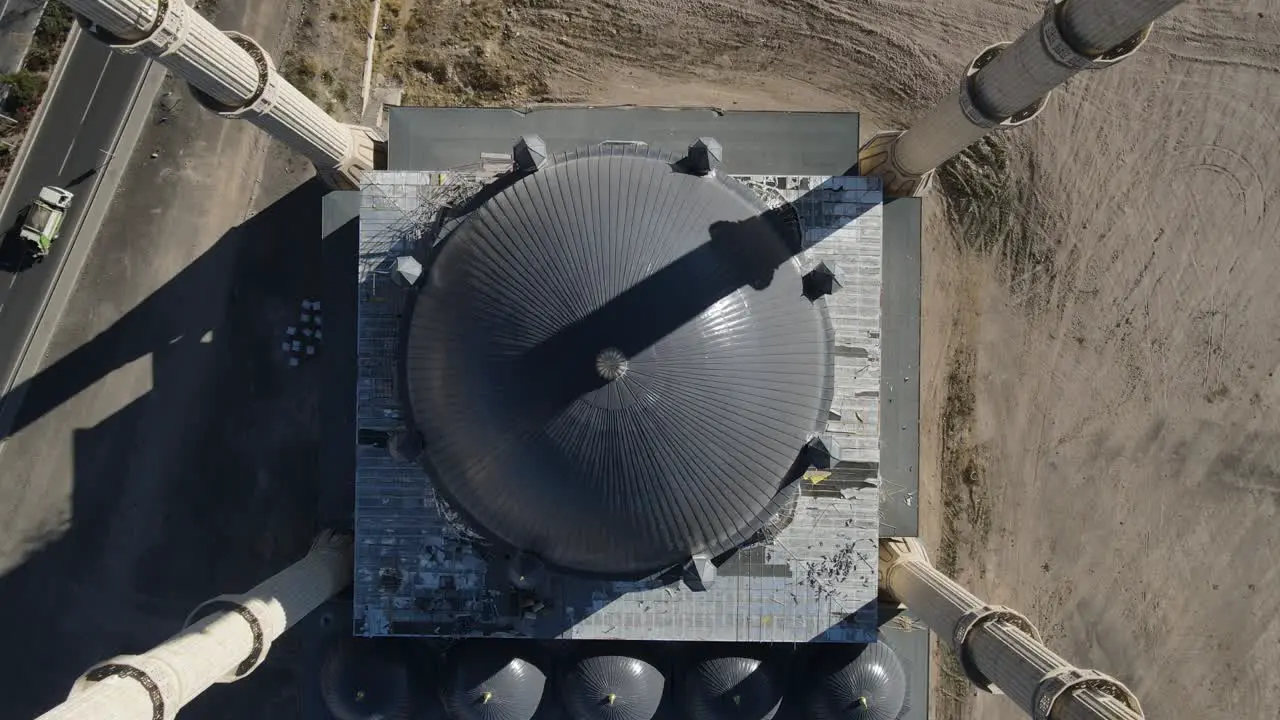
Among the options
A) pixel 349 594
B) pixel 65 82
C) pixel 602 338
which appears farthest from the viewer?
pixel 65 82

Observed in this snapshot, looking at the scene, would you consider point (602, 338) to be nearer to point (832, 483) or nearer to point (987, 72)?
point (832, 483)

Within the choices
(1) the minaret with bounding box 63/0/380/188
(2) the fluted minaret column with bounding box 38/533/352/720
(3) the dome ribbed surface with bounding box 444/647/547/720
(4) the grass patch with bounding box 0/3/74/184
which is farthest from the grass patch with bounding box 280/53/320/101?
(3) the dome ribbed surface with bounding box 444/647/547/720

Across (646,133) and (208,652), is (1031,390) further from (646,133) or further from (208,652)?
(208,652)

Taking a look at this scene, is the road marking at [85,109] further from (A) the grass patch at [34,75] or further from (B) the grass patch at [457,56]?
(B) the grass patch at [457,56]

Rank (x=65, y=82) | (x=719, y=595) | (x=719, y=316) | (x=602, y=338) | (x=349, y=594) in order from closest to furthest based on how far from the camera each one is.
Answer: (x=602, y=338)
(x=719, y=316)
(x=719, y=595)
(x=349, y=594)
(x=65, y=82)

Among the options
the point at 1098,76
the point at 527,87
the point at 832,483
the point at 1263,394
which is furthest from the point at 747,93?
the point at 1263,394

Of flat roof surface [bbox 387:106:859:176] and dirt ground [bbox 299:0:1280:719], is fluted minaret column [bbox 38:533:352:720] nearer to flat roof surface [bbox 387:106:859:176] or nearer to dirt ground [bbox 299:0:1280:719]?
flat roof surface [bbox 387:106:859:176]
